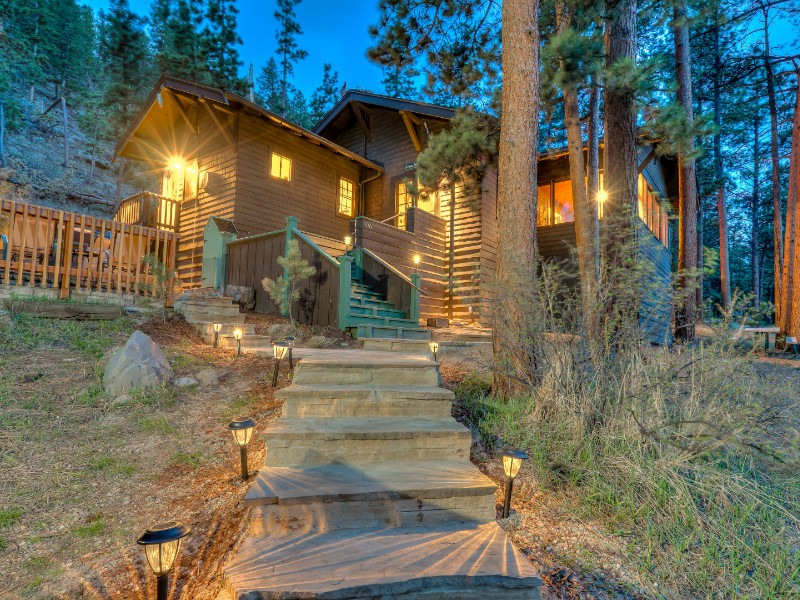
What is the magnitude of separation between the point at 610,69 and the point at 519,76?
1.99 meters

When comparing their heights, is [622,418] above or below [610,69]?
below

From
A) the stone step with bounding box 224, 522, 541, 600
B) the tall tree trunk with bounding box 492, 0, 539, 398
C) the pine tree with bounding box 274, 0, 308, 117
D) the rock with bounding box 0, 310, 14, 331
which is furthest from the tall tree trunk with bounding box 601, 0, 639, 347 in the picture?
the pine tree with bounding box 274, 0, 308, 117

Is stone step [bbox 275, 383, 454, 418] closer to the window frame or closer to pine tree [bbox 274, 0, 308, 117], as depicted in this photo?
the window frame

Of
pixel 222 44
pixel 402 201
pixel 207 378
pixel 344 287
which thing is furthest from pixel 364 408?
pixel 222 44

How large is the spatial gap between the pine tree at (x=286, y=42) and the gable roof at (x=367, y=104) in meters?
Answer: 12.8

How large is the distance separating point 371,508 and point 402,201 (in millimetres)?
10868

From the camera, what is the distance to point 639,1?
6.67m

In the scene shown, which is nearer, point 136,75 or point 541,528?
point 541,528

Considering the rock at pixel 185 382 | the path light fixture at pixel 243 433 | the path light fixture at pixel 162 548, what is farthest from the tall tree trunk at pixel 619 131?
the path light fixture at pixel 162 548

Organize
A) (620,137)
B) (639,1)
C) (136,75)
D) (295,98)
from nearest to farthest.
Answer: (620,137) → (639,1) → (136,75) → (295,98)

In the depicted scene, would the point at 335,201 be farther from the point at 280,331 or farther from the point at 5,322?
the point at 5,322

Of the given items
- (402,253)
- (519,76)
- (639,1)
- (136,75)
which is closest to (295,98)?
(136,75)

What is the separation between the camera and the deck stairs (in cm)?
678

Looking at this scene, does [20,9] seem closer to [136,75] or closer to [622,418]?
[136,75]
